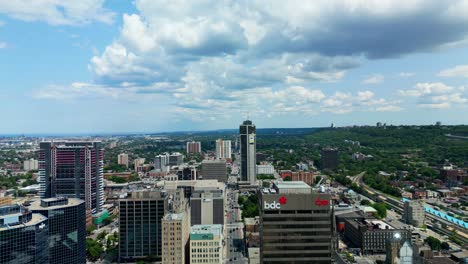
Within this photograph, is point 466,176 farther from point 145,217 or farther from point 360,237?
point 145,217

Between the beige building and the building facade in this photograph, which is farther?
the building facade

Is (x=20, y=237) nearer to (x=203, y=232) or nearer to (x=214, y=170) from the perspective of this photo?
(x=203, y=232)

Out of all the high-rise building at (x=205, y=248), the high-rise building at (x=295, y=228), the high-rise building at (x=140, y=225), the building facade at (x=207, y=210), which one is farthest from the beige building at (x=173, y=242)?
the building facade at (x=207, y=210)

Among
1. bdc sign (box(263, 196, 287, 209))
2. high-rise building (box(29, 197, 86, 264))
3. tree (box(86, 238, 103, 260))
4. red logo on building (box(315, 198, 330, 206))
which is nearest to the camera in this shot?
bdc sign (box(263, 196, 287, 209))

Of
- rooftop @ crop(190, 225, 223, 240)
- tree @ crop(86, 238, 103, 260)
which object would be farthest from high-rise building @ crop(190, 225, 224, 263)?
tree @ crop(86, 238, 103, 260)

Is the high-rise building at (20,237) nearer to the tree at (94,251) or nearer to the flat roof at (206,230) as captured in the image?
the flat roof at (206,230)

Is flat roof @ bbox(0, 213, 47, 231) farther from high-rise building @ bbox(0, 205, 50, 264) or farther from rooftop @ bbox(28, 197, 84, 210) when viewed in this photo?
rooftop @ bbox(28, 197, 84, 210)
